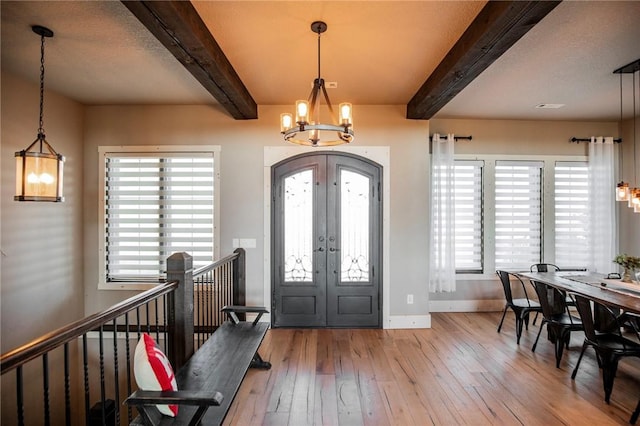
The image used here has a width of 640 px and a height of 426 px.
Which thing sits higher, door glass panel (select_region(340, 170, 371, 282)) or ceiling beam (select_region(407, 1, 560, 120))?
ceiling beam (select_region(407, 1, 560, 120))

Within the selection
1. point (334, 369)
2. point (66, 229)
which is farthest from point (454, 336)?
point (66, 229)

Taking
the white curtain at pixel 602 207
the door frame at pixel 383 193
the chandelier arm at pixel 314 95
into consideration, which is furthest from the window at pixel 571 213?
the chandelier arm at pixel 314 95

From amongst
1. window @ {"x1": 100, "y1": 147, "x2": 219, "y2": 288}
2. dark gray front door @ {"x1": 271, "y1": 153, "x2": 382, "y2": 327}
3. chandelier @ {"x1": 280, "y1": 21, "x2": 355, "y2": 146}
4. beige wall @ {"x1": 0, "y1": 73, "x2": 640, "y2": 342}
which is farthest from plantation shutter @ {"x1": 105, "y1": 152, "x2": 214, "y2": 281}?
chandelier @ {"x1": 280, "y1": 21, "x2": 355, "y2": 146}

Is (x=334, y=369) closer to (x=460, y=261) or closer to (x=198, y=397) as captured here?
(x=198, y=397)

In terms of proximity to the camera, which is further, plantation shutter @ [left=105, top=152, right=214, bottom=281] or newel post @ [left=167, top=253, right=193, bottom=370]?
plantation shutter @ [left=105, top=152, right=214, bottom=281]

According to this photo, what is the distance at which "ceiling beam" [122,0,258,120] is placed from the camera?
2.06 m

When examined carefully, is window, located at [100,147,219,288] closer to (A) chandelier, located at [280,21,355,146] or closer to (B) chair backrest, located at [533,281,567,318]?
(A) chandelier, located at [280,21,355,146]

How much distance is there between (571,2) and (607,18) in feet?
1.54

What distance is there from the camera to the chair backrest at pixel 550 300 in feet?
11.6

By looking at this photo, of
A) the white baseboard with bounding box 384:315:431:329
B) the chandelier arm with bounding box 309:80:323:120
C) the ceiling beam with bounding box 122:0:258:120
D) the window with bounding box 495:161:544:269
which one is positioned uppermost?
the ceiling beam with bounding box 122:0:258:120

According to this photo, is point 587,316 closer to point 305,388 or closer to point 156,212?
point 305,388

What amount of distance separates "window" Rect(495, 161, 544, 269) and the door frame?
81.8 inches

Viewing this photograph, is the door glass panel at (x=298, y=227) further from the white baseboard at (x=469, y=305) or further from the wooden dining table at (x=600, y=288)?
the wooden dining table at (x=600, y=288)

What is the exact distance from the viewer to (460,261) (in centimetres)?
524
